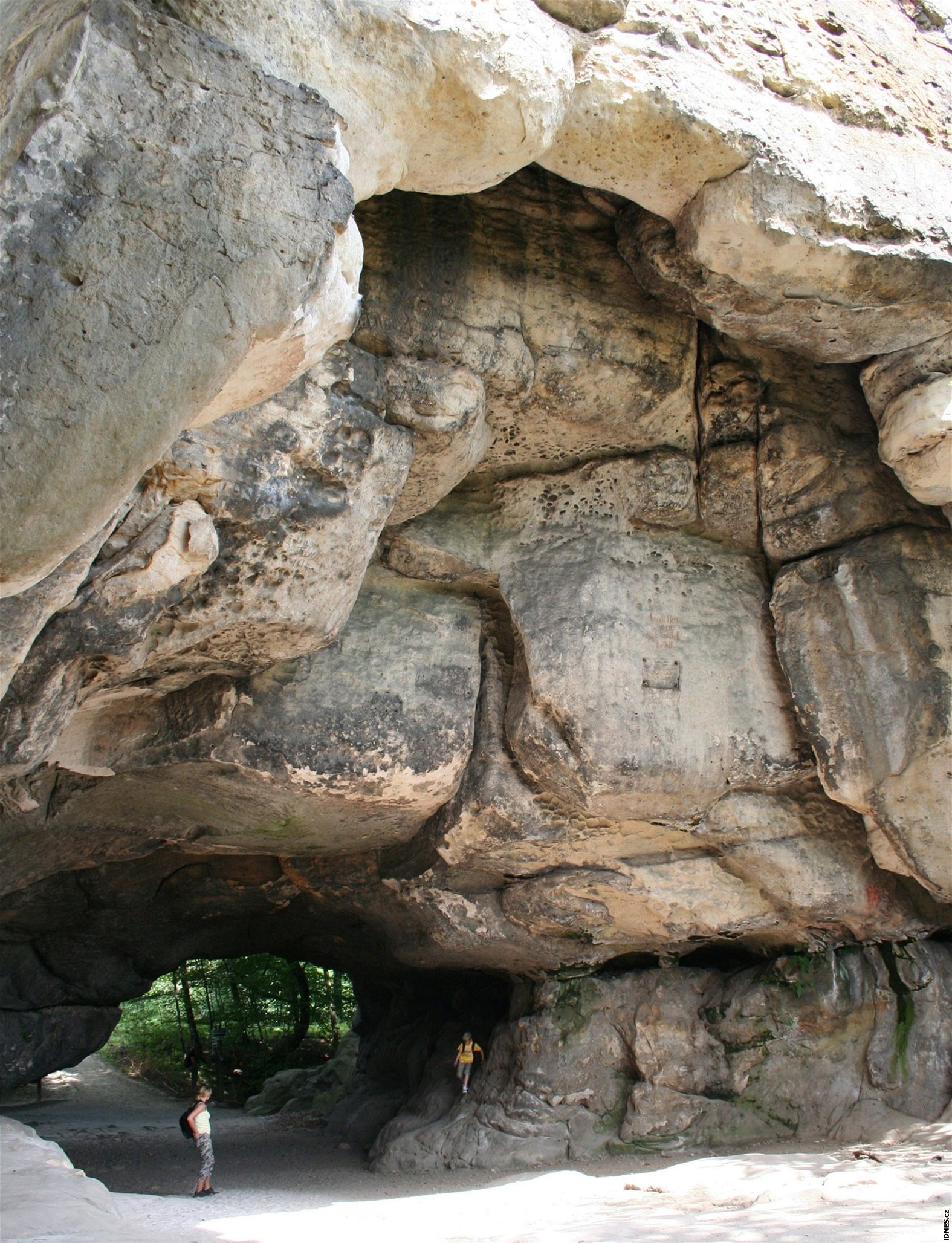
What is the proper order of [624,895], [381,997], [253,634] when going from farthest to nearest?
[381,997], [624,895], [253,634]

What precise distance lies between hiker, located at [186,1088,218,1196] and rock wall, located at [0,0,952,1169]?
1379 mm

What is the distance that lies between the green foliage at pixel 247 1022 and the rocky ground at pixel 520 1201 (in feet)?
20.9

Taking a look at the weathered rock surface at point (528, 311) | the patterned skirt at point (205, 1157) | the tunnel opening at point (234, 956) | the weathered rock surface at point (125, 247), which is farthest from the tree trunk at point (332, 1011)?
the weathered rock surface at point (125, 247)

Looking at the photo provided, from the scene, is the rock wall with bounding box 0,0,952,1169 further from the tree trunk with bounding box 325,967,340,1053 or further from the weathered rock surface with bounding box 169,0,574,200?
the tree trunk with bounding box 325,967,340,1053

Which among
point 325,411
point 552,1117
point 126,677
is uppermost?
point 325,411

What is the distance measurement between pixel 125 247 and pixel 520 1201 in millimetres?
5120

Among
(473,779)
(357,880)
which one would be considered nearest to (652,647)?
(473,779)

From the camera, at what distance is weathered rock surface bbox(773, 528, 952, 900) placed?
5.50 metres

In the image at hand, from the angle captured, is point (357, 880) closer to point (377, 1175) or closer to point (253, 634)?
point (377, 1175)

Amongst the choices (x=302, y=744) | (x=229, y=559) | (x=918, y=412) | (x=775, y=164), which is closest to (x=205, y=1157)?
(x=302, y=744)

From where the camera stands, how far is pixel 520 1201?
18.0 ft

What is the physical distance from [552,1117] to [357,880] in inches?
81.4

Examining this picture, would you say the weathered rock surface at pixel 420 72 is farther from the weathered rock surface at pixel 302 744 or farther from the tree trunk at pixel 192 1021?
the tree trunk at pixel 192 1021

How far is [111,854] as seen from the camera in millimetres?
6605
